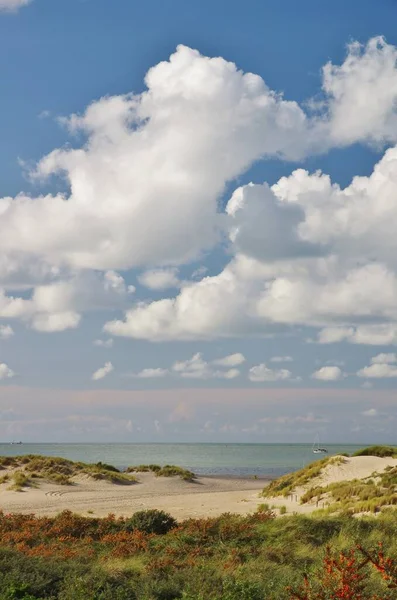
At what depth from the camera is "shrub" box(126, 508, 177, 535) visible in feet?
64.8

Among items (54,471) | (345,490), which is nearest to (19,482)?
(54,471)

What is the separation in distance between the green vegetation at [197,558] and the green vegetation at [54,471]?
2336cm

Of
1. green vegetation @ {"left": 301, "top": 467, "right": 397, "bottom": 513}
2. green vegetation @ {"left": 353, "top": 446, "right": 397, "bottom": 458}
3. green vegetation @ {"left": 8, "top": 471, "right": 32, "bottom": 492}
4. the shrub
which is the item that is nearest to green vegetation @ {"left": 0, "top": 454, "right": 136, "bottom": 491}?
green vegetation @ {"left": 8, "top": 471, "right": 32, "bottom": 492}

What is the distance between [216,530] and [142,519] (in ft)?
10.4

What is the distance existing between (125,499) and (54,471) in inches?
519

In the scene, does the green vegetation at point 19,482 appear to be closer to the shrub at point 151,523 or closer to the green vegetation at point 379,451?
the shrub at point 151,523

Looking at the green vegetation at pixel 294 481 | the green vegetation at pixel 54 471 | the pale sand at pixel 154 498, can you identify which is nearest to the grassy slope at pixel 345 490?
the green vegetation at pixel 294 481

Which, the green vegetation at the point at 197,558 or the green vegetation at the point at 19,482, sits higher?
the green vegetation at the point at 197,558

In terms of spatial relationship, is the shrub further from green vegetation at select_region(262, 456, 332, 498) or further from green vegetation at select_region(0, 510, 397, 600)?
green vegetation at select_region(262, 456, 332, 498)

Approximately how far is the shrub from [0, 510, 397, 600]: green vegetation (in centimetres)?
4

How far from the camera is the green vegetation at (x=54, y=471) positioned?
43.3m

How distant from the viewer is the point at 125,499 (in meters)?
35.9

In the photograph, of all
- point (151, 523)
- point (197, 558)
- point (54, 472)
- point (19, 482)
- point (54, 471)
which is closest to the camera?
point (197, 558)

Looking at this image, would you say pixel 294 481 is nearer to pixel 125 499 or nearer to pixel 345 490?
pixel 345 490
